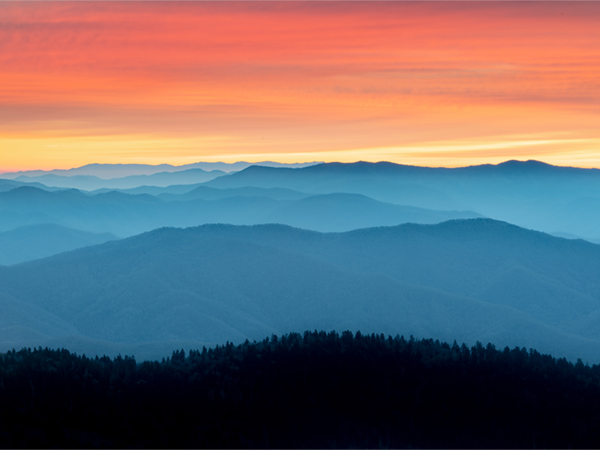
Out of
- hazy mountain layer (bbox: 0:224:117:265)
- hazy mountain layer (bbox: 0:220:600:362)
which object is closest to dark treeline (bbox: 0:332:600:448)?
hazy mountain layer (bbox: 0:220:600:362)

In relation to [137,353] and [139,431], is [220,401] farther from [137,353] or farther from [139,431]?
[137,353]

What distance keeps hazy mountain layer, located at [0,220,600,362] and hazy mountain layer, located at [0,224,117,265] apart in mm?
72561

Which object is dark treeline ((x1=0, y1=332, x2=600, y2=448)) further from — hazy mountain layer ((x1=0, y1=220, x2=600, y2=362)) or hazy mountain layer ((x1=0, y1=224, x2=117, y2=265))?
hazy mountain layer ((x1=0, y1=224, x2=117, y2=265))

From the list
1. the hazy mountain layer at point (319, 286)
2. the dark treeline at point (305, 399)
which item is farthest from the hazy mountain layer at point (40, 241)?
the dark treeline at point (305, 399)

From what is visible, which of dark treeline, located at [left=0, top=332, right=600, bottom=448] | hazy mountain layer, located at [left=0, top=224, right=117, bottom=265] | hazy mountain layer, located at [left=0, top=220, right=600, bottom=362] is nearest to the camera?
dark treeline, located at [left=0, top=332, right=600, bottom=448]

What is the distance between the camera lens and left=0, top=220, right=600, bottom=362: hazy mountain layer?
167ft

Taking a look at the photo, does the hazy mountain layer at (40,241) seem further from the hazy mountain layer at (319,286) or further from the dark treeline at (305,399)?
the dark treeline at (305,399)

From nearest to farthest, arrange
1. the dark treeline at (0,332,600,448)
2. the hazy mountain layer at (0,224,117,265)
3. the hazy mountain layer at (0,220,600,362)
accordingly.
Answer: the dark treeline at (0,332,600,448) → the hazy mountain layer at (0,220,600,362) → the hazy mountain layer at (0,224,117,265)

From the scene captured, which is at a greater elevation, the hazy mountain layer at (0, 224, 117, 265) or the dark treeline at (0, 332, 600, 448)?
the dark treeline at (0, 332, 600, 448)

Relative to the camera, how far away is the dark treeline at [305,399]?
1988 cm

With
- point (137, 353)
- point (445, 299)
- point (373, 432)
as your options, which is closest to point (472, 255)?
point (445, 299)

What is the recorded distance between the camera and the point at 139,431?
1973 cm

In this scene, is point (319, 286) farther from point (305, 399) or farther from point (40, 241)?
point (40, 241)

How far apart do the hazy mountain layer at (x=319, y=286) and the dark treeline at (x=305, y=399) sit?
1388 centimetres
